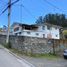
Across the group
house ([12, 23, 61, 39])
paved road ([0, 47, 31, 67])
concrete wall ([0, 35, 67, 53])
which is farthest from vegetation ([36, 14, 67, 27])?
paved road ([0, 47, 31, 67])

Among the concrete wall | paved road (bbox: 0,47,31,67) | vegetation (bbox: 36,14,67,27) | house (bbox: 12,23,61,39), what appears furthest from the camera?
vegetation (bbox: 36,14,67,27)

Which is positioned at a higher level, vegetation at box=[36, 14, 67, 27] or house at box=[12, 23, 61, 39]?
vegetation at box=[36, 14, 67, 27]

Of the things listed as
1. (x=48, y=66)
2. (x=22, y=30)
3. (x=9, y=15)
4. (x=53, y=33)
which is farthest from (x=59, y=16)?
(x=48, y=66)

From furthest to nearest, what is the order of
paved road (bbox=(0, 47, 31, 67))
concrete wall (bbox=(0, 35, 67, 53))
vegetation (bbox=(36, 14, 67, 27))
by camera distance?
vegetation (bbox=(36, 14, 67, 27)) → concrete wall (bbox=(0, 35, 67, 53)) → paved road (bbox=(0, 47, 31, 67))

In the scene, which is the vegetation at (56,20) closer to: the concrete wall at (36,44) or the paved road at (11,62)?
the concrete wall at (36,44)

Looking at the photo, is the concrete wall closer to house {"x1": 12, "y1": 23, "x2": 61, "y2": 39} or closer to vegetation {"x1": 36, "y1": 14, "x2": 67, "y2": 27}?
house {"x1": 12, "y1": 23, "x2": 61, "y2": 39}

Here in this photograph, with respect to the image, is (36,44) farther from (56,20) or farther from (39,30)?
(56,20)

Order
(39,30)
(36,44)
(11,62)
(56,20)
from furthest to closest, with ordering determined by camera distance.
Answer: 1. (56,20)
2. (39,30)
3. (36,44)
4. (11,62)

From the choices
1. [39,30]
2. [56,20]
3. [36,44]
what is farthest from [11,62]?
[56,20]

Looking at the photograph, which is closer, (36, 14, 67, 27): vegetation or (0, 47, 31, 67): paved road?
(0, 47, 31, 67): paved road

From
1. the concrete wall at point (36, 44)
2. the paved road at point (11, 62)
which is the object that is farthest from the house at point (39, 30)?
the paved road at point (11, 62)

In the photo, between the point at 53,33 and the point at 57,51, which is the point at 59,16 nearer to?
the point at 53,33

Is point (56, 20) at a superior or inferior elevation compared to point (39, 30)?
superior

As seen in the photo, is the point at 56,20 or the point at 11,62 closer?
the point at 11,62
